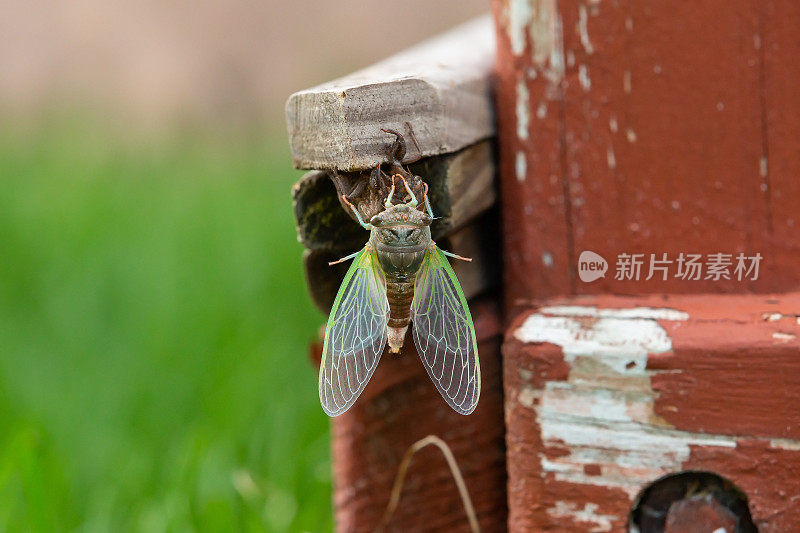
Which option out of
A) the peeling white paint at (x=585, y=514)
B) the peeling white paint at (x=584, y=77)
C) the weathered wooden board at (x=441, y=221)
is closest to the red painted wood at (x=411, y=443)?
the weathered wooden board at (x=441, y=221)

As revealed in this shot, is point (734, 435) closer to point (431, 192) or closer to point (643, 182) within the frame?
point (643, 182)

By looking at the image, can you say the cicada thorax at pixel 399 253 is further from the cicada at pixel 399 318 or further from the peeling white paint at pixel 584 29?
the peeling white paint at pixel 584 29

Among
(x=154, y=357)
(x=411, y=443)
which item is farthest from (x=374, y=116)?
(x=154, y=357)

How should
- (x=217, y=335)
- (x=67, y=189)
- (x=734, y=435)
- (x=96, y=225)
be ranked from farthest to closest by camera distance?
(x=67, y=189) < (x=96, y=225) < (x=217, y=335) < (x=734, y=435)

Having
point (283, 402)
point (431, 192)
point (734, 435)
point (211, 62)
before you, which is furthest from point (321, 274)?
point (211, 62)

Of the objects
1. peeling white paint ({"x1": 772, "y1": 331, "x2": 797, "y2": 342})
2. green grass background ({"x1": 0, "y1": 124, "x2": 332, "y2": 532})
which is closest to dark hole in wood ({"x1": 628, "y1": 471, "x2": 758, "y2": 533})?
peeling white paint ({"x1": 772, "y1": 331, "x2": 797, "y2": 342})

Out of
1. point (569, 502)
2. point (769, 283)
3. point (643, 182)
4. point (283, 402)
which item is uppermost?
point (643, 182)
